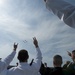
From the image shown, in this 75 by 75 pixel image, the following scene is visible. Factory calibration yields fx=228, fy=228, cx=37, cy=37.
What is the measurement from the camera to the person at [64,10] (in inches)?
103

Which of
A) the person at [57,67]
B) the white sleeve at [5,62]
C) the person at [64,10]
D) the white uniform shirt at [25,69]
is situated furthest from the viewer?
the person at [57,67]

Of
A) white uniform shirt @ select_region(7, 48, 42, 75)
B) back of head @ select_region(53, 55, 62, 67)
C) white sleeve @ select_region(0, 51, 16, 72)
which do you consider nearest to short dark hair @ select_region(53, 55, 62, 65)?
back of head @ select_region(53, 55, 62, 67)

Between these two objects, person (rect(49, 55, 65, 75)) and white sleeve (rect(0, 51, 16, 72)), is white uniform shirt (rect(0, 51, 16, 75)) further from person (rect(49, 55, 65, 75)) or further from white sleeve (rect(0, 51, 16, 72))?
person (rect(49, 55, 65, 75))

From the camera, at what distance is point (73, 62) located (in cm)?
885

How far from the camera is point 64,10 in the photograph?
2.63m

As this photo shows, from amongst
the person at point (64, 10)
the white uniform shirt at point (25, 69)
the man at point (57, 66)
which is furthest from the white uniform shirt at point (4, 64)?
the person at point (64, 10)

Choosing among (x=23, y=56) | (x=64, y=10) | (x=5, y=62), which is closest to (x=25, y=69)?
(x=23, y=56)

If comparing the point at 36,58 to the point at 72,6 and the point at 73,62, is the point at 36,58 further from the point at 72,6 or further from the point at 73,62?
the point at 72,6

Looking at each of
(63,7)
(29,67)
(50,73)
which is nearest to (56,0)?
(63,7)

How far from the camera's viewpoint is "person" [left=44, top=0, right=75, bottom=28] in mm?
2607

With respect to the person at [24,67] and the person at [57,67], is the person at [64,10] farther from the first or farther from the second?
the person at [57,67]

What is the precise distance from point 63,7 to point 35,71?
15.7ft

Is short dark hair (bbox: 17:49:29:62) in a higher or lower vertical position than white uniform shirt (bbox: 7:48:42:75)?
higher

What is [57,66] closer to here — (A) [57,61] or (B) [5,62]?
(A) [57,61]
